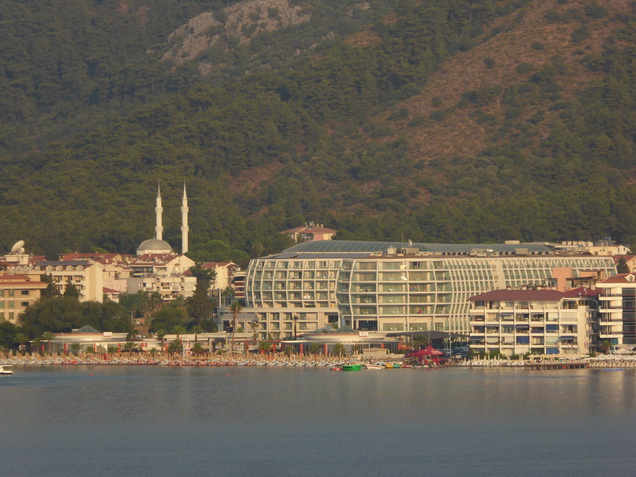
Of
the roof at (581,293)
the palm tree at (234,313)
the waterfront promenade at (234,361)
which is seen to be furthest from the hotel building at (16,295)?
the roof at (581,293)

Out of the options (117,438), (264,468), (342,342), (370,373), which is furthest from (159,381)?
(264,468)

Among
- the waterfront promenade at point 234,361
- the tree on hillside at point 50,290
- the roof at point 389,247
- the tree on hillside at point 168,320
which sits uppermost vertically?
the roof at point 389,247

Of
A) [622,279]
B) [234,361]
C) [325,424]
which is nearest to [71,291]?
[234,361]

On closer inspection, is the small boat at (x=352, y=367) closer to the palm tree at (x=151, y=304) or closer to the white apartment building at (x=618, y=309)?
the white apartment building at (x=618, y=309)

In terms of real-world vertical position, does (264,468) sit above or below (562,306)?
below

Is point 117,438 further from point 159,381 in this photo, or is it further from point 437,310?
point 437,310

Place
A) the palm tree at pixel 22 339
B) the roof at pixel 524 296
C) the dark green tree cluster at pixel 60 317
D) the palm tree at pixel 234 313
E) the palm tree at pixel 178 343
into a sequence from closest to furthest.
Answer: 1. the roof at pixel 524 296
2. the palm tree at pixel 22 339
3. the dark green tree cluster at pixel 60 317
4. the palm tree at pixel 178 343
5. the palm tree at pixel 234 313

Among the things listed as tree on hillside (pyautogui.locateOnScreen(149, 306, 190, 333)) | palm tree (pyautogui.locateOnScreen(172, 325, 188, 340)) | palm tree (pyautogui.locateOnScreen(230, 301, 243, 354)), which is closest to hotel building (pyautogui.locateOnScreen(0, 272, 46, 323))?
tree on hillside (pyautogui.locateOnScreen(149, 306, 190, 333))

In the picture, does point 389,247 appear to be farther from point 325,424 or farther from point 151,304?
point 325,424
